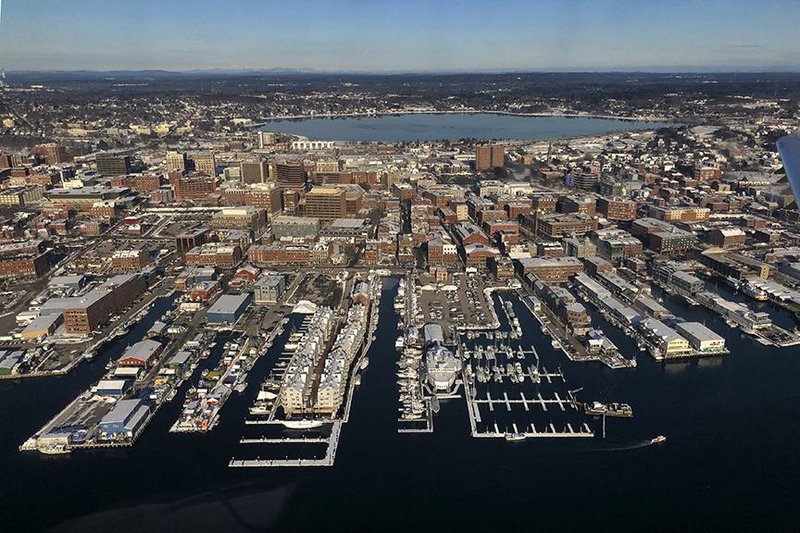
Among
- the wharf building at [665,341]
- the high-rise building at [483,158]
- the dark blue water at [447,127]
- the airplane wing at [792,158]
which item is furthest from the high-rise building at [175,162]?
the airplane wing at [792,158]

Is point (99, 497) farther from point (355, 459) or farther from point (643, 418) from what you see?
point (643, 418)

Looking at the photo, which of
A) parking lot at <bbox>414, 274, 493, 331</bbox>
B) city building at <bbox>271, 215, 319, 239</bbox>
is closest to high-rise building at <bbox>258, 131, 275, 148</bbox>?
city building at <bbox>271, 215, 319, 239</bbox>

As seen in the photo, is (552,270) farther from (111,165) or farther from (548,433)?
(111,165)

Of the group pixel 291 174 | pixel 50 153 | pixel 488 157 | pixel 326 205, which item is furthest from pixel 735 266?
pixel 50 153

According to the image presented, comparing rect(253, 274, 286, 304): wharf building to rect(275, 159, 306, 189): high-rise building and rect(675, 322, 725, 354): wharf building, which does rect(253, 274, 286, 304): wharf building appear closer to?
rect(675, 322, 725, 354): wharf building

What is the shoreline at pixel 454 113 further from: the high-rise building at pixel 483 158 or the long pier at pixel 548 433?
the long pier at pixel 548 433

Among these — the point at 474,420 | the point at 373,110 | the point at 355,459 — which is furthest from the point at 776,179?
the point at 373,110
